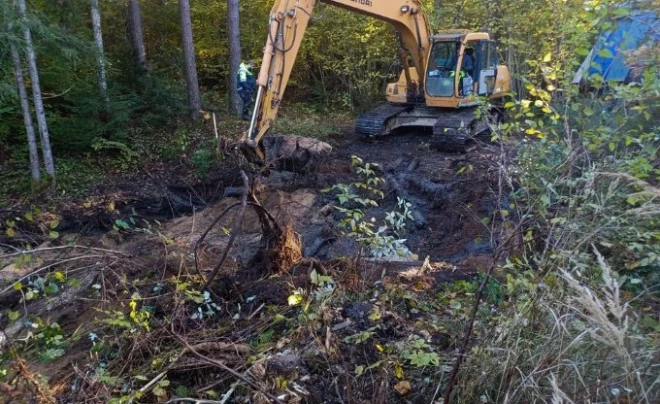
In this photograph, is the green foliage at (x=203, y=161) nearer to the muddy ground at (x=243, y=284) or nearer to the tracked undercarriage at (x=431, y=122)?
the muddy ground at (x=243, y=284)

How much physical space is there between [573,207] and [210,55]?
15751 mm

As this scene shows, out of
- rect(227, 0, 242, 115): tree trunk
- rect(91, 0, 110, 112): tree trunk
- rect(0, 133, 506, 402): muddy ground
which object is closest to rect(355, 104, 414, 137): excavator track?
rect(227, 0, 242, 115): tree trunk

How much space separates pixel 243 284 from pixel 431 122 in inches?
337

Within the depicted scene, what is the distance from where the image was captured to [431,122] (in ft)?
40.1

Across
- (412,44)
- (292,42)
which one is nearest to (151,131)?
(292,42)

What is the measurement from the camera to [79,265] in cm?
427

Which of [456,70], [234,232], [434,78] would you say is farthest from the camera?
[434,78]

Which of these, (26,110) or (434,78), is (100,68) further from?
(434,78)

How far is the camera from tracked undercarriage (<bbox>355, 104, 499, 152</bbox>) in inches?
453

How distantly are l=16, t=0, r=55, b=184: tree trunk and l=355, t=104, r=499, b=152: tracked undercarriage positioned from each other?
21.0ft

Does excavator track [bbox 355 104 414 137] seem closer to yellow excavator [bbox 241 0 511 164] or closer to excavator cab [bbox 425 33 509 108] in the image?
yellow excavator [bbox 241 0 511 164]

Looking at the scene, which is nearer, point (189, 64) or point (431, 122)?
point (431, 122)

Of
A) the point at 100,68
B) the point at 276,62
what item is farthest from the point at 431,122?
the point at 100,68

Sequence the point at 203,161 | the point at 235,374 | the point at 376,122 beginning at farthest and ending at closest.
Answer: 1. the point at 376,122
2. the point at 203,161
3. the point at 235,374
